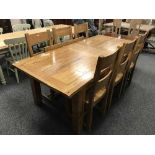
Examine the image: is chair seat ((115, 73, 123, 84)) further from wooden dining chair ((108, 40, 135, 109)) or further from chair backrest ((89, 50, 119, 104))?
chair backrest ((89, 50, 119, 104))

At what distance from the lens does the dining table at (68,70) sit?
1218 millimetres

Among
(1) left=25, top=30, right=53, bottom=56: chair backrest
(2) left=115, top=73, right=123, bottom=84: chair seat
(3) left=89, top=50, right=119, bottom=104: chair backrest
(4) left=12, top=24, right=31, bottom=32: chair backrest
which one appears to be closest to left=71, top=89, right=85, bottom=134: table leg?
(3) left=89, top=50, right=119, bottom=104: chair backrest

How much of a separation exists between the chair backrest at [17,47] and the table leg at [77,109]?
1484 mm

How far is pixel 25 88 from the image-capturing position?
2.51 meters

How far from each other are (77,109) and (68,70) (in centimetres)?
39

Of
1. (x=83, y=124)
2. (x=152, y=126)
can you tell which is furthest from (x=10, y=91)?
(x=152, y=126)

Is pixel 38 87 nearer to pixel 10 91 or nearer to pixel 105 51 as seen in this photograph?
pixel 10 91

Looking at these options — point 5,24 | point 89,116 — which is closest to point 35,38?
point 89,116

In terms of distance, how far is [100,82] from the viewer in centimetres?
135

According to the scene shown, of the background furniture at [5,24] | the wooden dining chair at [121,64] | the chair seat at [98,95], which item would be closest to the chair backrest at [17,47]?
the chair seat at [98,95]

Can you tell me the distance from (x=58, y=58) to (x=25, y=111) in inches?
35.5

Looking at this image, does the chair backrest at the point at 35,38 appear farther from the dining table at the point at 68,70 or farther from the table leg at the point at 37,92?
the table leg at the point at 37,92

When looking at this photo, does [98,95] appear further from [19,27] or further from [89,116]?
[19,27]

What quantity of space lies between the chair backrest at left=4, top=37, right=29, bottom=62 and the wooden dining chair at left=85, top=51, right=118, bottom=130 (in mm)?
1463
